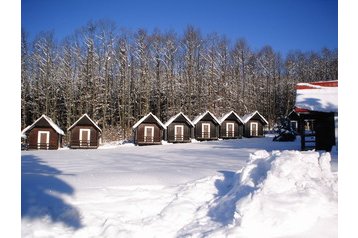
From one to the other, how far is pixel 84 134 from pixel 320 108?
20.7 metres

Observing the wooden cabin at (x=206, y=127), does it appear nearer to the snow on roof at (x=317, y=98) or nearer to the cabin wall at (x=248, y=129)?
the cabin wall at (x=248, y=129)

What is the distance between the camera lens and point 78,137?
26.6m

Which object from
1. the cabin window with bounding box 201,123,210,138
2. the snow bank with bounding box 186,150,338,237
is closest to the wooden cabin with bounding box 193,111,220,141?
the cabin window with bounding box 201,123,210,138

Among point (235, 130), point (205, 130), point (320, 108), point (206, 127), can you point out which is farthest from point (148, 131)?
point (320, 108)

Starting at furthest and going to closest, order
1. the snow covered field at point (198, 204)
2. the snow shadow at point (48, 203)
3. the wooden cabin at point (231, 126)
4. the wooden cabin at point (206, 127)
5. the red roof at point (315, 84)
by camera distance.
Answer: the wooden cabin at point (231, 126) → the wooden cabin at point (206, 127) → the red roof at point (315, 84) → the snow shadow at point (48, 203) → the snow covered field at point (198, 204)

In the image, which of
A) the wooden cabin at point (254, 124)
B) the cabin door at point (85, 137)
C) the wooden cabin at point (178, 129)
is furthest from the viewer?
the wooden cabin at point (254, 124)

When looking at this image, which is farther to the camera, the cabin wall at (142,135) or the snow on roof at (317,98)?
the cabin wall at (142,135)

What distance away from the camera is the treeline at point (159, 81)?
1222 inches

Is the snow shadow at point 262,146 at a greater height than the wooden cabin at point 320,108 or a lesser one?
lesser

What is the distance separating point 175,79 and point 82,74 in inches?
458

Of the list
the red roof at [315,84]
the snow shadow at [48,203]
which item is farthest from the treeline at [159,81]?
the snow shadow at [48,203]
